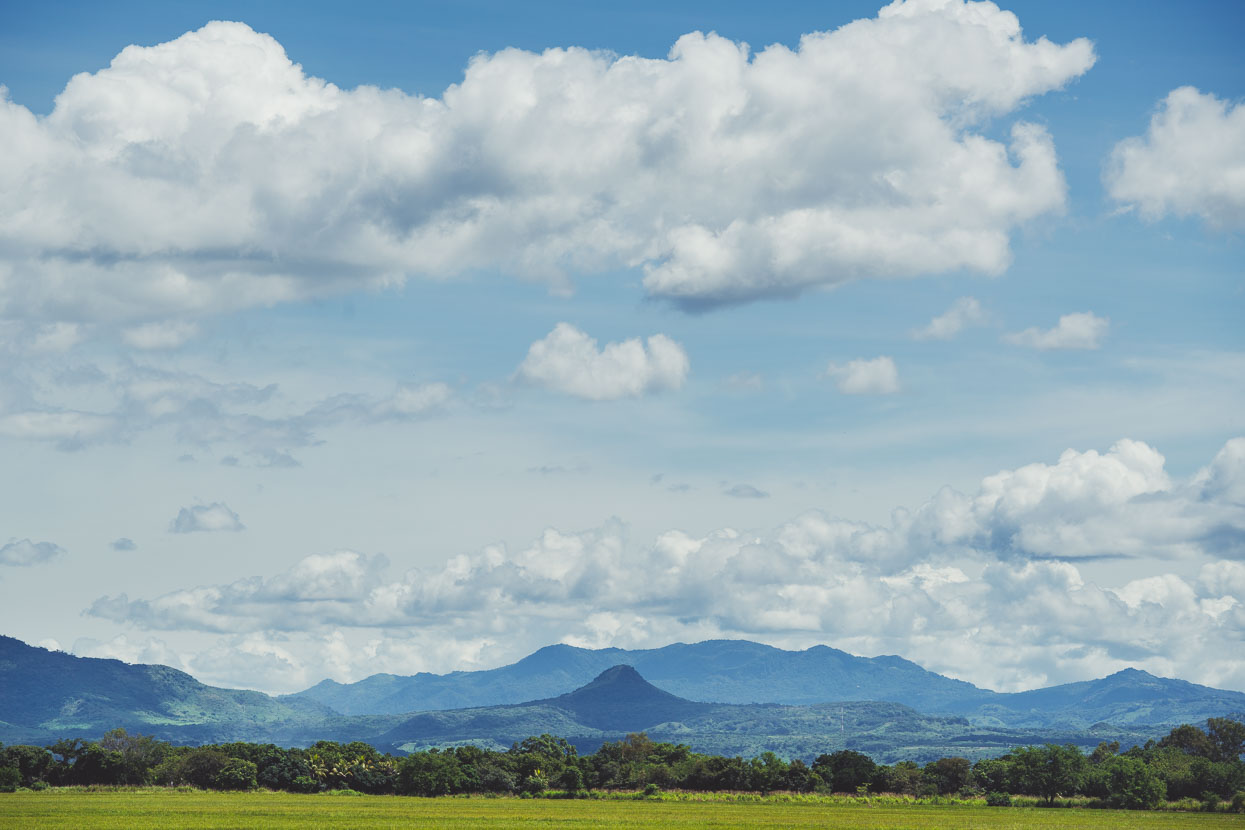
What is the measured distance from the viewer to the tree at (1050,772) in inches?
6476

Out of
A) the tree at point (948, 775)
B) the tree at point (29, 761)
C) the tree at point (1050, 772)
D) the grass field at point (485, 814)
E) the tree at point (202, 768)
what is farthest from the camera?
the tree at point (948, 775)

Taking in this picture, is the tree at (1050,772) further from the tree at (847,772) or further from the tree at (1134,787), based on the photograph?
the tree at (847,772)

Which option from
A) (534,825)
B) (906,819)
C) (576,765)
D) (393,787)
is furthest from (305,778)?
(906,819)

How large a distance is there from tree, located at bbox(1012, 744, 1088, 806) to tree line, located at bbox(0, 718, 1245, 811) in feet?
0.52

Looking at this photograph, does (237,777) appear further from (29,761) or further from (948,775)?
(948,775)

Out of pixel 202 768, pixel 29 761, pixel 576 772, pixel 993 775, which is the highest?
pixel 29 761

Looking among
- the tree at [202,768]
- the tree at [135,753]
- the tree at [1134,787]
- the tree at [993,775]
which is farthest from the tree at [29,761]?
the tree at [1134,787]

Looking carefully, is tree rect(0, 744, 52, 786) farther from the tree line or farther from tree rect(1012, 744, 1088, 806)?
tree rect(1012, 744, 1088, 806)

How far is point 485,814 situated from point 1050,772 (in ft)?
279

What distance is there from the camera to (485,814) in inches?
4929

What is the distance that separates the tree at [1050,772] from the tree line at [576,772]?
0.52ft

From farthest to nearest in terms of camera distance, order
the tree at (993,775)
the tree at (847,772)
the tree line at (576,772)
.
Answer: the tree at (847,772) → the tree at (993,775) → the tree line at (576,772)

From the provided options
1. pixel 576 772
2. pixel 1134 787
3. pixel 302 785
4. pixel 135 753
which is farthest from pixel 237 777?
pixel 1134 787

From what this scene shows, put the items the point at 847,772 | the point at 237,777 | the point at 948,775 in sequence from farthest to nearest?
the point at 847,772 < the point at 948,775 < the point at 237,777
